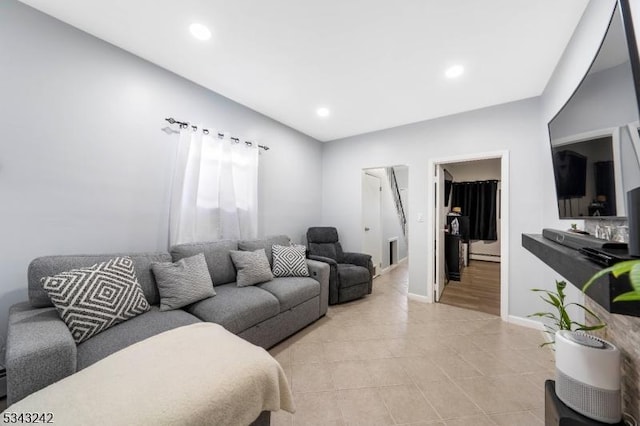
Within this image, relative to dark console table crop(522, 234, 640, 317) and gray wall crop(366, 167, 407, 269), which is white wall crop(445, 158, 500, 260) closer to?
gray wall crop(366, 167, 407, 269)

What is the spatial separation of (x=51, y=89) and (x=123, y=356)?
2.04m

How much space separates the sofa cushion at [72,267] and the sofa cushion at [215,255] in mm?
154

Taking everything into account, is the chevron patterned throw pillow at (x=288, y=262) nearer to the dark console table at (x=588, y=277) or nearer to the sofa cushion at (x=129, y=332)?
the sofa cushion at (x=129, y=332)

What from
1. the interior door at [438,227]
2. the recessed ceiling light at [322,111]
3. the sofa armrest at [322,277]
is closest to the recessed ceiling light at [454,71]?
the interior door at [438,227]

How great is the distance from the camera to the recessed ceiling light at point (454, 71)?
2258 millimetres

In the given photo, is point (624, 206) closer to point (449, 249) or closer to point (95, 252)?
point (95, 252)

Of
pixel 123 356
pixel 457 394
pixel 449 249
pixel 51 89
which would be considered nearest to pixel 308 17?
pixel 51 89

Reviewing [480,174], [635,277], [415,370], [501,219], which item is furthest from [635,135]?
[480,174]

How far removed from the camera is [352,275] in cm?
339

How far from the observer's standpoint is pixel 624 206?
1.02 m

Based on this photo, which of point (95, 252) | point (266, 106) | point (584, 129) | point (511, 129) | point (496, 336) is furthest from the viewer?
point (266, 106)

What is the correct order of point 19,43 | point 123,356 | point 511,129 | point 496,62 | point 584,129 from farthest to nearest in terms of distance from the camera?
point 511,129
point 496,62
point 19,43
point 584,129
point 123,356

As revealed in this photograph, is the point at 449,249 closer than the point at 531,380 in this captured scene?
No

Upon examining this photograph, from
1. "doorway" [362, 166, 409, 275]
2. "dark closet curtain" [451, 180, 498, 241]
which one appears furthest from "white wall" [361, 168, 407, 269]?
"dark closet curtain" [451, 180, 498, 241]
